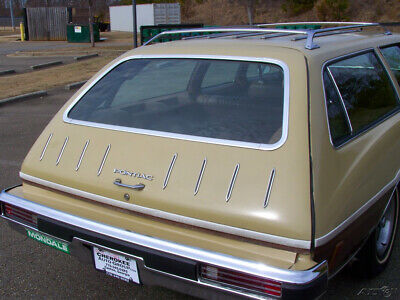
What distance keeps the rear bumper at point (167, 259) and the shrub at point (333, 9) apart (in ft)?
125

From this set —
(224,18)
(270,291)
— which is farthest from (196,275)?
(224,18)

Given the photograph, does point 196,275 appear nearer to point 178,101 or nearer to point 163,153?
point 163,153

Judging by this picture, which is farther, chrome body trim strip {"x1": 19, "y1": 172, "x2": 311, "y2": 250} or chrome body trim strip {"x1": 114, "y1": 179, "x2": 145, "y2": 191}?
chrome body trim strip {"x1": 114, "y1": 179, "x2": 145, "y2": 191}

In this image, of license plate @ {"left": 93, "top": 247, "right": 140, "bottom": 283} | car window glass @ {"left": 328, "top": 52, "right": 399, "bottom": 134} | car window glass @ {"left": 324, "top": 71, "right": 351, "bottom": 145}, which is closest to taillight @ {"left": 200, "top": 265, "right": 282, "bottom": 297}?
license plate @ {"left": 93, "top": 247, "right": 140, "bottom": 283}

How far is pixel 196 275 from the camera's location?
224cm

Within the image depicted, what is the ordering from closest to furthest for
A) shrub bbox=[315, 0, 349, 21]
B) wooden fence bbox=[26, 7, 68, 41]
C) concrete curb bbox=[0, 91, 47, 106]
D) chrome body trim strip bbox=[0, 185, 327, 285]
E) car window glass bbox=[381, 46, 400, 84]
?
chrome body trim strip bbox=[0, 185, 327, 285] → car window glass bbox=[381, 46, 400, 84] → concrete curb bbox=[0, 91, 47, 106] → wooden fence bbox=[26, 7, 68, 41] → shrub bbox=[315, 0, 349, 21]

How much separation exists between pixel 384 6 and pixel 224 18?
15.6m

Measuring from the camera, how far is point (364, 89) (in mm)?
3027

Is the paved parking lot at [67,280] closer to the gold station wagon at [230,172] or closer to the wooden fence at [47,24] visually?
the gold station wagon at [230,172]

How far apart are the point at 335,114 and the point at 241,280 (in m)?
1.06

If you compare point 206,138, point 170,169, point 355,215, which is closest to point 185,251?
point 170,169

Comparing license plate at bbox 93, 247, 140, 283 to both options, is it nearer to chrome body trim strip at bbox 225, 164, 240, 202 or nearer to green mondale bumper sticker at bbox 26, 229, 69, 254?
green mondale bumper sticker at bbox 26, 229, 69, 254

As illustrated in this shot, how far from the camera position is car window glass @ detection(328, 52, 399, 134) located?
2748 mm

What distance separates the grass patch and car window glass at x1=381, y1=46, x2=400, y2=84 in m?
8.77
